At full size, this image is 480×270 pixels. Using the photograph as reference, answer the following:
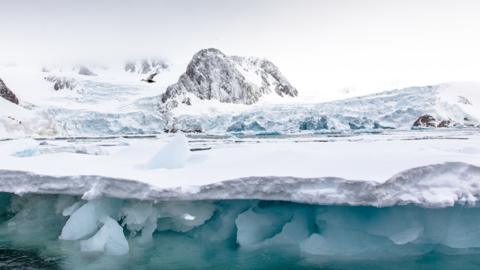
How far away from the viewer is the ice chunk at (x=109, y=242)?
171 inches

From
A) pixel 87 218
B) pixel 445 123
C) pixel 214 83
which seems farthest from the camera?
pixel 214 83

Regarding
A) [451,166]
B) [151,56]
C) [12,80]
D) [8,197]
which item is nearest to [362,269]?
[451,166]

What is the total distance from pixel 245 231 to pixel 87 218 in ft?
5.48

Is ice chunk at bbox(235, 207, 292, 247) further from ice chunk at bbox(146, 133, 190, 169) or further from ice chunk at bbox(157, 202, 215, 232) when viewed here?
ice chunk at bbox(146, 133, 190, 169)

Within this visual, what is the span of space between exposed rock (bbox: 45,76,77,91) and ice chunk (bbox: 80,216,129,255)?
3157 inches

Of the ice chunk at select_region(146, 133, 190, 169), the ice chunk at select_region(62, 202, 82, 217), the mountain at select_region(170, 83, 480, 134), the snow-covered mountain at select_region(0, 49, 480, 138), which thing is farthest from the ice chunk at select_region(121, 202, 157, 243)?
the mountain at select_region(170, 83, 480, 134)

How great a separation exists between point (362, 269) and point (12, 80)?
9832 centimetres

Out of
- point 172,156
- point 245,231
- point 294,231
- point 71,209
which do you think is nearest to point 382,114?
point 172,156

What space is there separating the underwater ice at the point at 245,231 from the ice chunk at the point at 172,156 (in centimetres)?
66

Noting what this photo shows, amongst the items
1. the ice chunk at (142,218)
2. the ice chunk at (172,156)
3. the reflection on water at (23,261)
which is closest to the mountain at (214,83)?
the ice chunk at (172,156)

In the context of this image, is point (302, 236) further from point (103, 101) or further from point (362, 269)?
point (103, 101)

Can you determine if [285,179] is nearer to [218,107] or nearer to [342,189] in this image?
[342,189]

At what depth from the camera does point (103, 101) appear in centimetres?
6781

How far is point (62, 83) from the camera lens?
3393 inches
